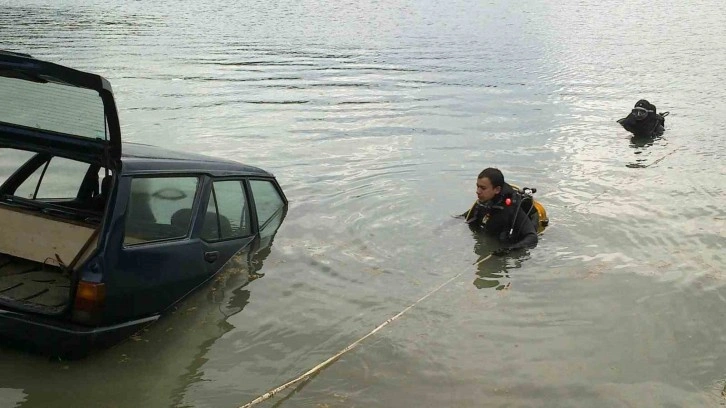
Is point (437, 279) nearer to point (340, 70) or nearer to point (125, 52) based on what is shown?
point (340, 70)

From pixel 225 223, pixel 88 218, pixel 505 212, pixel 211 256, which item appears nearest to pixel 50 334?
pixel 88 218

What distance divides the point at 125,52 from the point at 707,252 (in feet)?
76.7

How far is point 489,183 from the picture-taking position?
964 cm

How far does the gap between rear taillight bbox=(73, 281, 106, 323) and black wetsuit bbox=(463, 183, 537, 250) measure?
5608mm

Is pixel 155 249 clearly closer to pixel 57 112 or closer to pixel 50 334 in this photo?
pixel 50 334

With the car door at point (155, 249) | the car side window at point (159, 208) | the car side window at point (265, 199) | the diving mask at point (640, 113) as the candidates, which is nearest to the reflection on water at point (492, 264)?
the car side window at point (265, 199)

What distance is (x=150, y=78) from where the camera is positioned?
897 inches

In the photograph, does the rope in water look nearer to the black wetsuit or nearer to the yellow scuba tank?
the black wetsuit

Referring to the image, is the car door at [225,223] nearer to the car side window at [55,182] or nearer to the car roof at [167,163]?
the car roof at [167,163]

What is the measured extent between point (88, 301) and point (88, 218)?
137 cm

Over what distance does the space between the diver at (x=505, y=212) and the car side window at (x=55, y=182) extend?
498 cm

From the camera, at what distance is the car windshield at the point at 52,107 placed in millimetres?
5902

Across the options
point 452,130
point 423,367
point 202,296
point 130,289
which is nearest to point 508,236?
point 423,367

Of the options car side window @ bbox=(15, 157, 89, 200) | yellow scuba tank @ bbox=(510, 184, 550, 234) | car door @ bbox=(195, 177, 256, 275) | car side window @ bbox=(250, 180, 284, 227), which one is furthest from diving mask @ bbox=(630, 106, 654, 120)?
car side window @ bbox=(15, 157, 89, 200)
